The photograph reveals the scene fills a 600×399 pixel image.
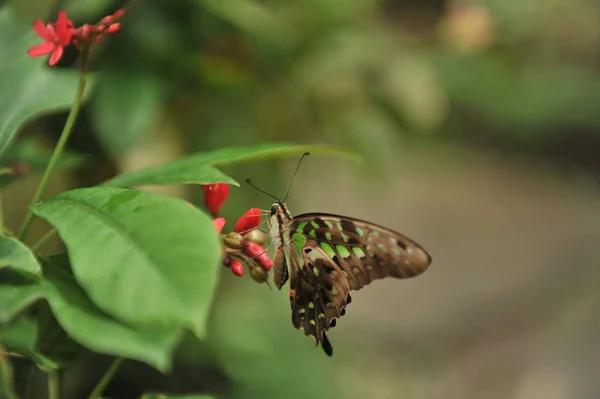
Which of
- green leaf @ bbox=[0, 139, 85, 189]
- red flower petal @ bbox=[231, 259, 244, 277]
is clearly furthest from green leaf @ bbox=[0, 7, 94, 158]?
red flower petal @ bbox=[231, 259, 244, 277]

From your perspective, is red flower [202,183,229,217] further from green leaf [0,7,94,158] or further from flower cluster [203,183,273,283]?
green leaf [0,7,94,158]

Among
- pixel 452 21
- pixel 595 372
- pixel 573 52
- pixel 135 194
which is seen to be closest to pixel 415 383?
pixel 595 372

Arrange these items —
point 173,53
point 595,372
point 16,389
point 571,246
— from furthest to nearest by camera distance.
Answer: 1. point 571,246
2. point 595,372
3. point 173,53
4. point 16,389

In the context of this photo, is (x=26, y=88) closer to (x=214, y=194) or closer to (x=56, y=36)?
(x=56, y=36)

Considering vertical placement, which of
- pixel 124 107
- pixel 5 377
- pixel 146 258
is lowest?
pixel 5 377

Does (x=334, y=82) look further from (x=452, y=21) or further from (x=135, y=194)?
(x=135, y=194)

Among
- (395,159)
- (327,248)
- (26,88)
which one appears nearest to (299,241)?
(327,248)
